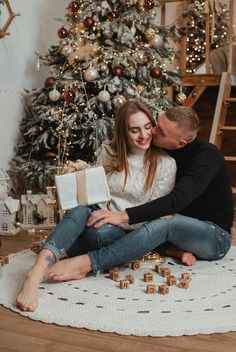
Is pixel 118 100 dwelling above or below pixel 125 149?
above

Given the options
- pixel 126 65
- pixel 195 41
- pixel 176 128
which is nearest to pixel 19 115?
pixel 126 65

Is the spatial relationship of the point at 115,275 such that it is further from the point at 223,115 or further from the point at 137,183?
the point at 223,115

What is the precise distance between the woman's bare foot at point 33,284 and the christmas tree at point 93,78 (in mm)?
1389

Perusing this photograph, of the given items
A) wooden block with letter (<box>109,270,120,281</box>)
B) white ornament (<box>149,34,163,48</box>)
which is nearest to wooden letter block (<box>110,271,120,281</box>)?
wooden block with letter (<box>109,270,120,281</box>)

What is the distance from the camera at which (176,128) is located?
2.05 metres

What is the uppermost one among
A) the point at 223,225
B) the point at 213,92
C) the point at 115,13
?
the point at 115,13

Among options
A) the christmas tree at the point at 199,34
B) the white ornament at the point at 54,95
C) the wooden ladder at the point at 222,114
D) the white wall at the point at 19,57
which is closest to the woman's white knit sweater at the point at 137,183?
the white ornament at the point at 54,95

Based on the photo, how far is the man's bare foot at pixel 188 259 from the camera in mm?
2143

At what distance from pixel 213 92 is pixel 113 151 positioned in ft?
7.90

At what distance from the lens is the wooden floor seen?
4.55ft

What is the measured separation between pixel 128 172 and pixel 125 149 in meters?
0.10

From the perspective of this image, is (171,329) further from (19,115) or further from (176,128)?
(19,115)

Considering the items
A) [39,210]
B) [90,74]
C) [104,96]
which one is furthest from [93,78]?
[39,210]

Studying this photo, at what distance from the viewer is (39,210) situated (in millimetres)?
3041
